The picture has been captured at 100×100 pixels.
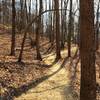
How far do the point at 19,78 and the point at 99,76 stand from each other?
23.4 ft

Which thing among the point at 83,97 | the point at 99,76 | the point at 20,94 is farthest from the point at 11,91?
the point at 99,76

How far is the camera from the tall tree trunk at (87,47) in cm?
725

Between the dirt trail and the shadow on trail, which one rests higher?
the shadow on trail

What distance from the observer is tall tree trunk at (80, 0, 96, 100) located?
23.8 ft

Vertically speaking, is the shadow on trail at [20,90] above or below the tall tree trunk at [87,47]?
below

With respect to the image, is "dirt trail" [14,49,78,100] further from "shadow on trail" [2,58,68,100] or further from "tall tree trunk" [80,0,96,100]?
"tall tree trunk" [80,0,96,100]

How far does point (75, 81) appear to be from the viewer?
16000mm

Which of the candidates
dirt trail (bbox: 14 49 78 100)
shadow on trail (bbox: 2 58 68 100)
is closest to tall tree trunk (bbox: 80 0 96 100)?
shadow on trail (bbox: 2 58 68 100)

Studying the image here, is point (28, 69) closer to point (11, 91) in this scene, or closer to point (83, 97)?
point (11, 91)

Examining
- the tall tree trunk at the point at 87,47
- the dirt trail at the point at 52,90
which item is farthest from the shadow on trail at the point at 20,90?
the tall tree trunk at the point at 87,47

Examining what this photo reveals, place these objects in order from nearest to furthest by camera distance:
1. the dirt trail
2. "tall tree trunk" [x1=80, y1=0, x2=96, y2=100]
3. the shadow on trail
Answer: "tall tree trunk" [x1=80, y1=0, x2=96, y2=100] < the shadow on trail < the dirt trail

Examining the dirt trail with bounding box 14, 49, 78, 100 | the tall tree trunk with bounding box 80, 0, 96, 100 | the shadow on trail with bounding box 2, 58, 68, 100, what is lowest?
the dirt trail with bounding box 14, 49, 78, 100

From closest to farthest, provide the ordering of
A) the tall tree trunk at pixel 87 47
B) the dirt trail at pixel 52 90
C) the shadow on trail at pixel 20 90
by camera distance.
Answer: the tall tree trunk at pixel 87 47
the shadow on trail at pixel 20 90
the dirt trail at pixel 52 90

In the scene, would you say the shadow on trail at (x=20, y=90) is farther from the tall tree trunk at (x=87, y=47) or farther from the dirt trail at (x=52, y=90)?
the tall tree trunk at (x=87, y=47)
